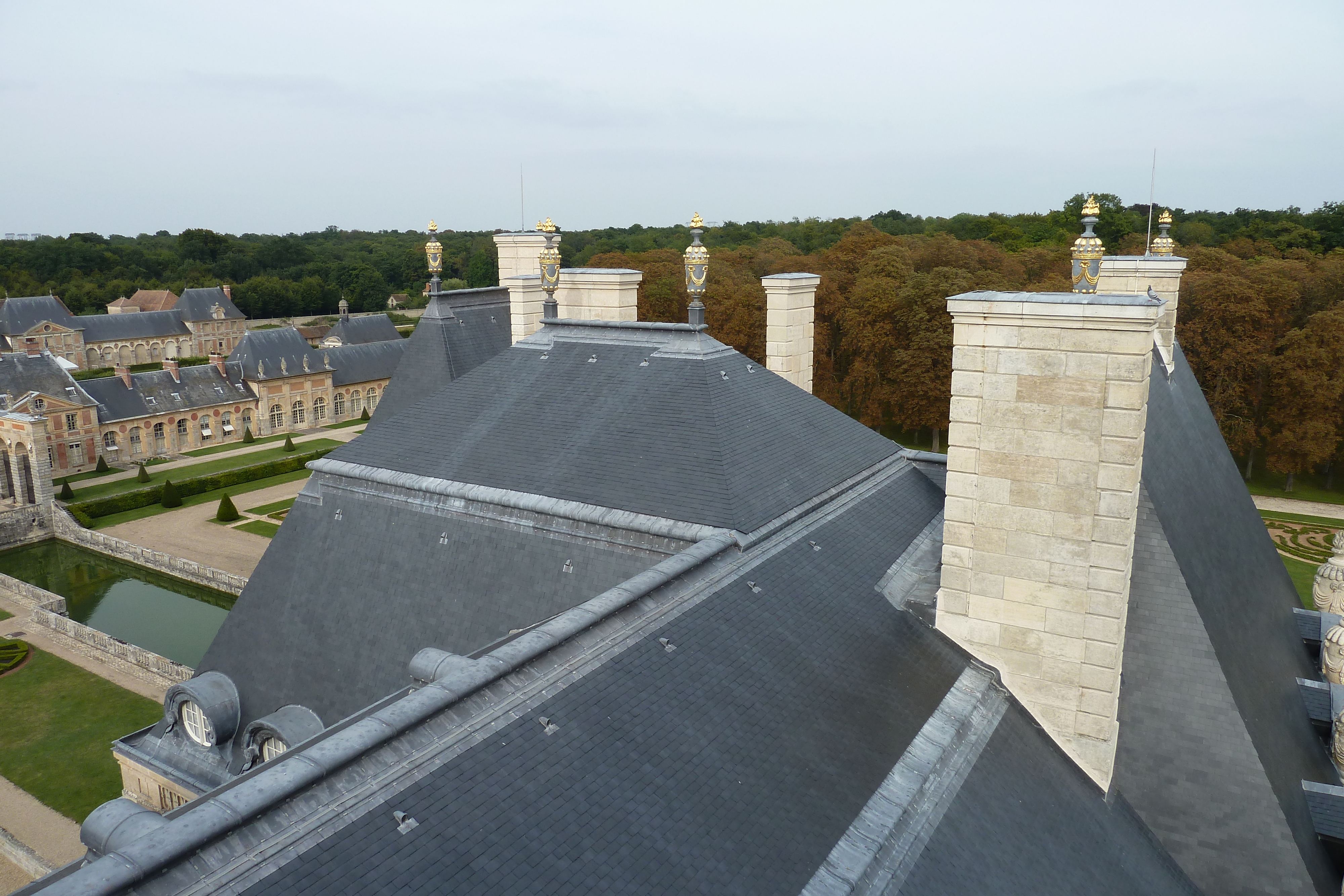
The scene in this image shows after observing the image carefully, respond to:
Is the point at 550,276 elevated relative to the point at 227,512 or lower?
elevated

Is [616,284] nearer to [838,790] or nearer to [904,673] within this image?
[904,673]

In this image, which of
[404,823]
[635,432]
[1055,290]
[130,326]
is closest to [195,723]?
[635,432]

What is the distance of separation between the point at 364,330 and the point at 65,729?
6530 cm

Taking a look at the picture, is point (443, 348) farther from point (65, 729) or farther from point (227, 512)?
point (227, 512)

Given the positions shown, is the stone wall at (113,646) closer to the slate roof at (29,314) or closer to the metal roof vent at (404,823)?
the metal roof vent at (404,823)

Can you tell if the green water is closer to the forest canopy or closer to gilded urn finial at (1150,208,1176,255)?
the forest canopy

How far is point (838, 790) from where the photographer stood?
894 centimetres

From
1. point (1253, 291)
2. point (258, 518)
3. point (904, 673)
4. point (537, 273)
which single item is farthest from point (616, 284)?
point (1253, 291)

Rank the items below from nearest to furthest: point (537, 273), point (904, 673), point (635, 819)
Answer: point (635, 819)
point (904, 673)
point (537, 273)

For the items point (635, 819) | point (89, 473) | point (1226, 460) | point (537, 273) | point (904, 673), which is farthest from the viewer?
point (89, 473)

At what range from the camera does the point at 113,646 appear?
1137 inches

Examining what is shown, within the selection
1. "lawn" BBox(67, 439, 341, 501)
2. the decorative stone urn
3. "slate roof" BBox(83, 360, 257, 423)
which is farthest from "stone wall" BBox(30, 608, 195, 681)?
the decorative stone urn

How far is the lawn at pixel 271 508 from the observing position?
1790 inches

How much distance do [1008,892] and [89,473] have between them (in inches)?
2374
